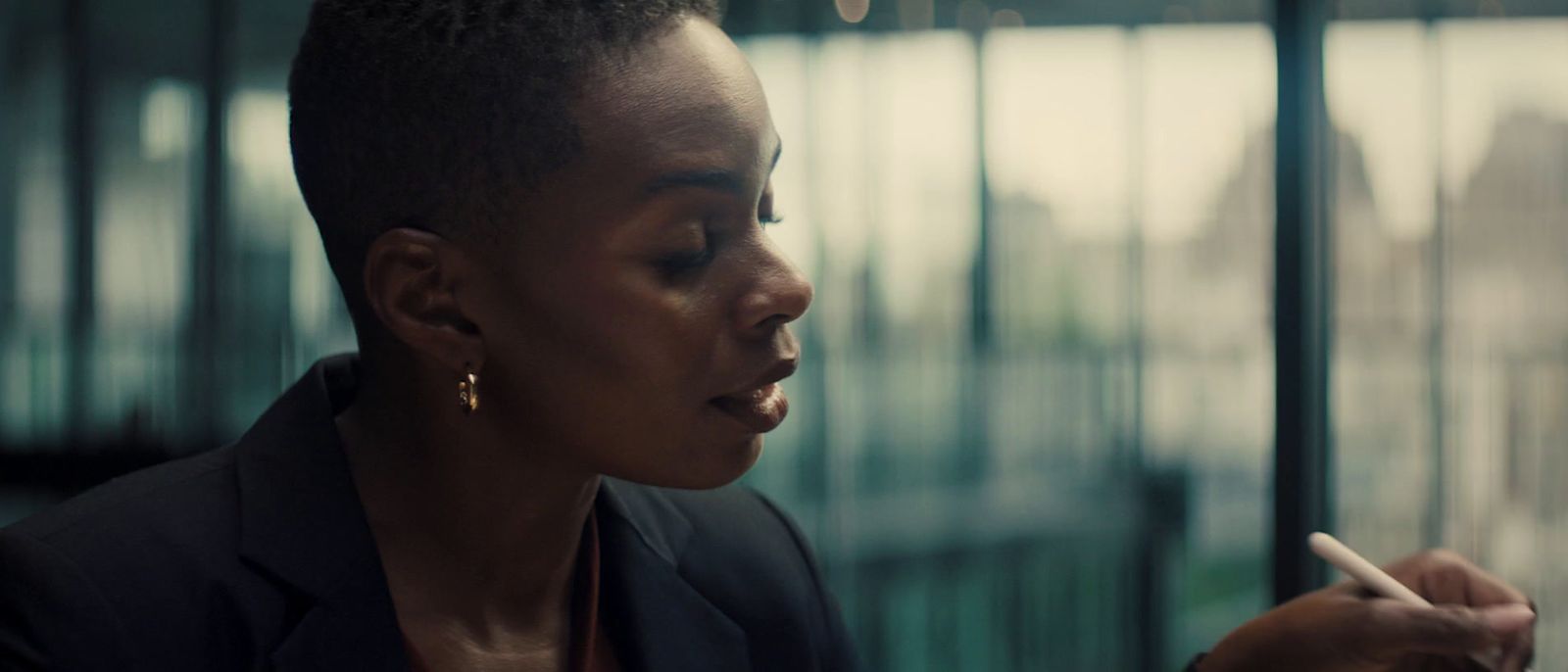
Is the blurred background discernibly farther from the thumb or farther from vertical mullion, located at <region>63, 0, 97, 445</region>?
the thumb

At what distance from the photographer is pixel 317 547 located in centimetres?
95

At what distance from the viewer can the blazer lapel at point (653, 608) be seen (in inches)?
42.4

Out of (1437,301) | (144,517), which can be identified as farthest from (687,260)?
(1437,301)

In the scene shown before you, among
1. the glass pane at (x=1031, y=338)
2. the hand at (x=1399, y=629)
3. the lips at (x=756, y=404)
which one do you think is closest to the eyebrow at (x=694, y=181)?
the lips at (x=756, y=404)

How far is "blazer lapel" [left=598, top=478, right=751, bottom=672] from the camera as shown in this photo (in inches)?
42.4

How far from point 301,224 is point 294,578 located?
1519 millimetres

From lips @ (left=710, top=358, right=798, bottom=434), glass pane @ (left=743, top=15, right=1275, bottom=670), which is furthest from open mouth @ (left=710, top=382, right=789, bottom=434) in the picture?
glass pane @ (left=743, top=15, right=1275, bottom=670)

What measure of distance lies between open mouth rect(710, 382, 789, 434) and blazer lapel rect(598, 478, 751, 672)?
9.1 inches

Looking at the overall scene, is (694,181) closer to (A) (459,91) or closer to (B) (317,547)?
(A) (459,91)

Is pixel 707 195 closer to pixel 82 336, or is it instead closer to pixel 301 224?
pixel 301 224

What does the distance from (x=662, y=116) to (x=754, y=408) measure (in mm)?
216

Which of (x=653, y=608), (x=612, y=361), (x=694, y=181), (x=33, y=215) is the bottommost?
(x=653, y=608)

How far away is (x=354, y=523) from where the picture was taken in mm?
962

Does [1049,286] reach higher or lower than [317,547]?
higher
